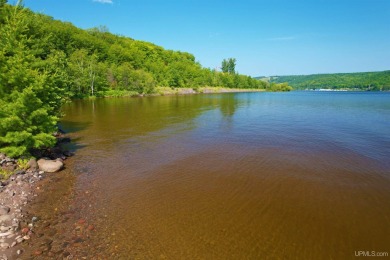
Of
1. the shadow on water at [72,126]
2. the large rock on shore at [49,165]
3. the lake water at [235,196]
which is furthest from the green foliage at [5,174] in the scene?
the shadow on water at [72,126]

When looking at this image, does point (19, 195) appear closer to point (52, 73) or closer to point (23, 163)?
point (23, 163)

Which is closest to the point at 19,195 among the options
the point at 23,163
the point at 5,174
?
the point at 5,174

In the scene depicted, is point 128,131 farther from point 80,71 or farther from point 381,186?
point 80,71

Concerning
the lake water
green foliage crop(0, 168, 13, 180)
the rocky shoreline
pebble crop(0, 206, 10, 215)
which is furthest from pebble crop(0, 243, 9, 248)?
green foliage crop(0, 168, 13, 180)

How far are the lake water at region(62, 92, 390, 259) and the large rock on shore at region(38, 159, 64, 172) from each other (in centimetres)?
113

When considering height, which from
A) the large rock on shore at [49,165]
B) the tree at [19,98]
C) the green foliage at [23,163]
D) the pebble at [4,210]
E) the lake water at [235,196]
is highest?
the tree at [19,98]

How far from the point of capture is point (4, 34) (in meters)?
15.1

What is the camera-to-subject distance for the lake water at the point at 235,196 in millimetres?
8688

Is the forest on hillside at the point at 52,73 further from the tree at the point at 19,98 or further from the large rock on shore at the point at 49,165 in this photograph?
the large rock on shore at the point at 49,165

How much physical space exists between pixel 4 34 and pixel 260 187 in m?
19.6

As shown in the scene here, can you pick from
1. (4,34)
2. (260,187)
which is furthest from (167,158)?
(4,34)

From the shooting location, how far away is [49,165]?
49.8 ft

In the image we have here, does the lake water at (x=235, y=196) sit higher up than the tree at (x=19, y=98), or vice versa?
the tree at (x=19, y=98)

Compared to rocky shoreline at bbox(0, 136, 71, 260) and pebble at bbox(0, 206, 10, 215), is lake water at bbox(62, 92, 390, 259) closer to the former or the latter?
rocky shoreline at bbox(0, 136, 71, 260)
